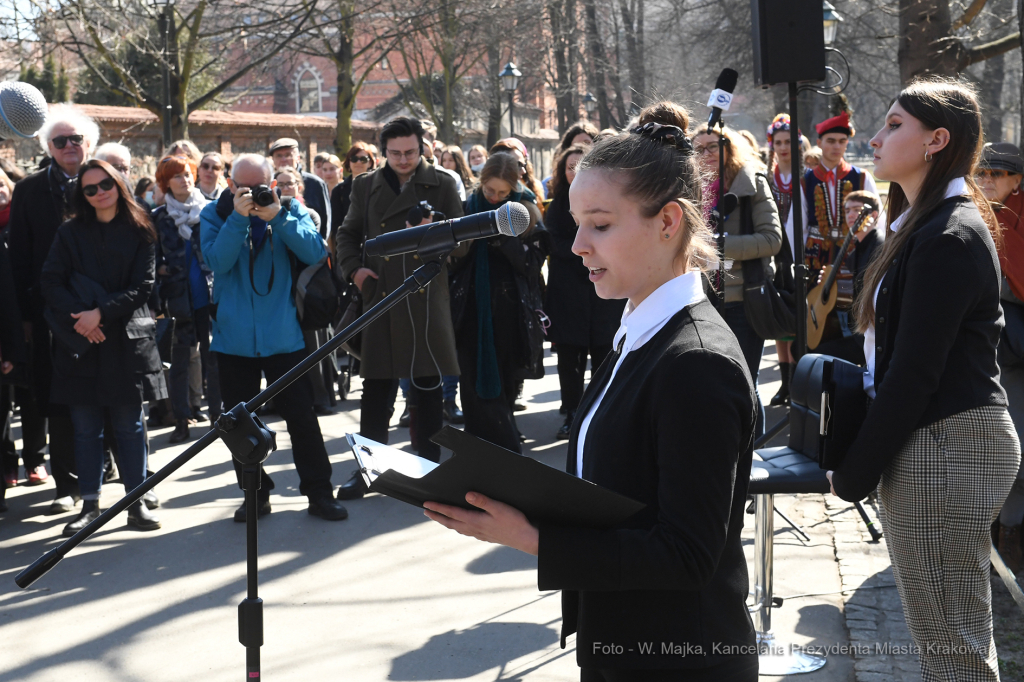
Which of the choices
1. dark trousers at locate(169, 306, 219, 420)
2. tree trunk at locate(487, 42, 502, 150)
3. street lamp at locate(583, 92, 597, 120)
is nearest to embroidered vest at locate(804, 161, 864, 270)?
dark trousers at locate(169, 306, 219, 420)

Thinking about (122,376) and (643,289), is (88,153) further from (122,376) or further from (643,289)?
(643,289)

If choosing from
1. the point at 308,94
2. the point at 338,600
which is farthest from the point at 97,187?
the point at 308,94

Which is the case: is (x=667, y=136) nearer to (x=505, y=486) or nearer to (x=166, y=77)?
(x=505, y=486)

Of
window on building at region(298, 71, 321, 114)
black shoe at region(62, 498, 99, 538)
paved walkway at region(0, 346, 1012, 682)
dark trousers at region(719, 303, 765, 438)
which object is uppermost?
window on building at region(298, 71, 321, 114)

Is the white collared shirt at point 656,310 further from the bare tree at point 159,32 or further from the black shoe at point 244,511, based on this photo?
the bare tree at point 159,32

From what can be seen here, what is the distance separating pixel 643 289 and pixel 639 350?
126 millimetres

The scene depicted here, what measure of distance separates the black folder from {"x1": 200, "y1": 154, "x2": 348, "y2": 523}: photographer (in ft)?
11.6

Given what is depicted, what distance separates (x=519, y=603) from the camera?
4078 mm

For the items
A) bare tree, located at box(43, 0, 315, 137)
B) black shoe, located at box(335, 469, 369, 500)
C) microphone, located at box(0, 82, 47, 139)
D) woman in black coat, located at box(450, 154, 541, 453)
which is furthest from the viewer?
bare tree, located at box(43, 0, 315, 137)

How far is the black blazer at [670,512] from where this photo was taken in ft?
5.05

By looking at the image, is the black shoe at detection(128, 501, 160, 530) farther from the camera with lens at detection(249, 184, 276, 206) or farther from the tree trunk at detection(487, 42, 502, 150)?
the tree trunk at detection(487, 42, 502, 150)

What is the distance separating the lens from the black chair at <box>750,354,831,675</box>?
278 cm

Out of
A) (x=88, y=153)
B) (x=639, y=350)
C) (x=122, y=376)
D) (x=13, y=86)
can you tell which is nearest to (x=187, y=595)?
(x=122, y=376)

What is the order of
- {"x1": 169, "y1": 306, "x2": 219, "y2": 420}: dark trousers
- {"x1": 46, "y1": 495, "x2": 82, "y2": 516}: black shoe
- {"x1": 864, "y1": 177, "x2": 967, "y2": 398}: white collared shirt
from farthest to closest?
{"x1": 169, "y1": 306, "x2": 219, "y2": 420}: dark trousers
{"x1": 46, "y1": 495, "x2": 82, "y2": 516}: black shoe
{"x1": 864, "y1": 177, "x2": 967, "y2": 398}: white collared shirt
